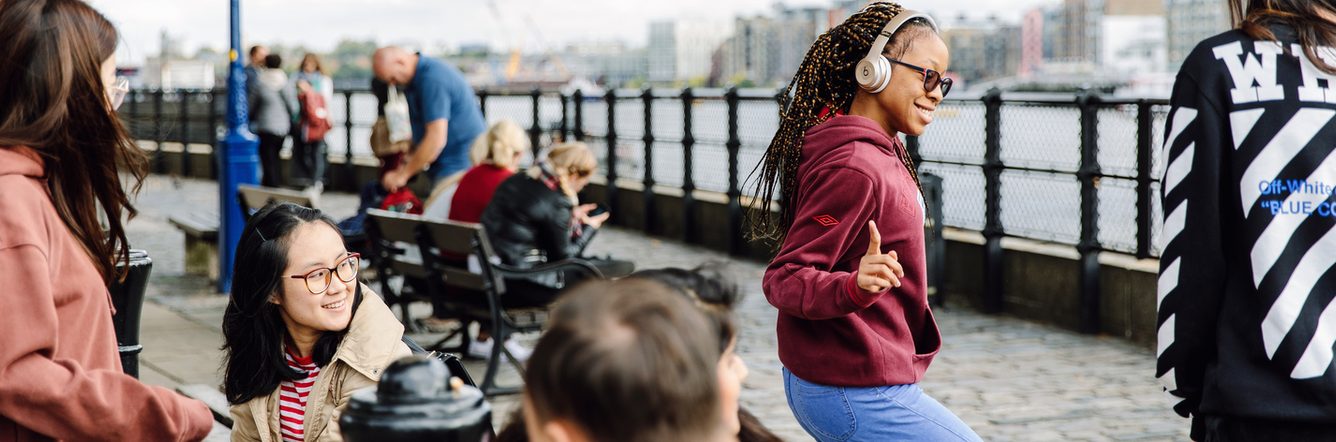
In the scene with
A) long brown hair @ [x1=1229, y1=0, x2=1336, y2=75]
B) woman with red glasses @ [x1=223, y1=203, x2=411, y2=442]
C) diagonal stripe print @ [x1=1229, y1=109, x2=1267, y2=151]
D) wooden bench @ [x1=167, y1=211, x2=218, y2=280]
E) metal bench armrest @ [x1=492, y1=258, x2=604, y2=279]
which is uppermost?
long brown hair @ [x1=1229, y1=0, x2=1336, y2=75]

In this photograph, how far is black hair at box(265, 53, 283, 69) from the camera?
18672mm

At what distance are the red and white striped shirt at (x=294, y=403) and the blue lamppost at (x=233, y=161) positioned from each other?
7121 millimetres

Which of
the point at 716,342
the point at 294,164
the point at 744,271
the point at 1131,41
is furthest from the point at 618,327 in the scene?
the point at 1131,41

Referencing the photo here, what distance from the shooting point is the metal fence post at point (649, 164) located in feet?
46.6

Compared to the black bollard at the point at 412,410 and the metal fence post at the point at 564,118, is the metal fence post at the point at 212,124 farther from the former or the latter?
the black bollard at the point at 412,410

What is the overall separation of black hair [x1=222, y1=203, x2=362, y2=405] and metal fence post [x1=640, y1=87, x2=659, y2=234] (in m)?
10.9

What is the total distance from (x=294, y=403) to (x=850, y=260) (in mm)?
1125

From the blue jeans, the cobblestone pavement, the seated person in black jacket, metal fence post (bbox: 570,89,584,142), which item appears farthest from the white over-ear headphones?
metal fence post (bbox: 570,89,584,142)

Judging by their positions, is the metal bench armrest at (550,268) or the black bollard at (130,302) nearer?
the black bollard at (130,302)

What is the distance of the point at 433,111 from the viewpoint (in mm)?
9508

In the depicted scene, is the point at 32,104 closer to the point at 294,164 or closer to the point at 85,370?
the point at 85,370

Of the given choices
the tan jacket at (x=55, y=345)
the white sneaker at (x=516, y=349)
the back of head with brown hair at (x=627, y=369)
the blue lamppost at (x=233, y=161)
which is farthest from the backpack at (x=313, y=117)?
the back of head with brown hair at (x=627, y=369)

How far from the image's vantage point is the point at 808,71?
338 centimetres

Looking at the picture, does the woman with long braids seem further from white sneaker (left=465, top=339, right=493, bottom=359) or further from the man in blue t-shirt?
the man in blue t-shirt
